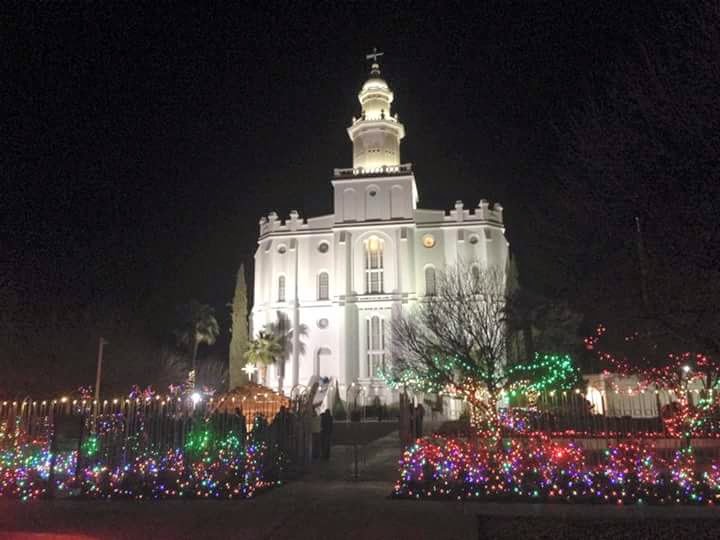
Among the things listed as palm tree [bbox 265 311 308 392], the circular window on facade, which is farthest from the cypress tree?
the circular window on facade

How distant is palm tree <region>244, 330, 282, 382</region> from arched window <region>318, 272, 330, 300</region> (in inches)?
223

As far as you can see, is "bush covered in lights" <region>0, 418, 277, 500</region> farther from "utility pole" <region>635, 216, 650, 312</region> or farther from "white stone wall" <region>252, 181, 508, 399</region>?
"white stone wall" <region>252, 181, 508, 399</region>

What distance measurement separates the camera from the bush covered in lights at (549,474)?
1069 cm

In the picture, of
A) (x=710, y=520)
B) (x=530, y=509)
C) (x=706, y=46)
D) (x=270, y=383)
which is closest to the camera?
(x=706, y=46)

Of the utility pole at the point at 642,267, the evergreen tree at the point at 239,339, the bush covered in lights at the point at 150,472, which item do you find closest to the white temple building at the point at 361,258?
the evergreen tree at the point at 239,339

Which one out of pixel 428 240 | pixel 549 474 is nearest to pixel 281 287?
pixel 428 240

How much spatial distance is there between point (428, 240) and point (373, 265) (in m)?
5.31

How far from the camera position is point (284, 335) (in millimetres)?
47688

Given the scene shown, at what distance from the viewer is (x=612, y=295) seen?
11508 millimetres

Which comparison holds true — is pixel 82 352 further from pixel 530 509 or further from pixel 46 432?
pixel 530 509

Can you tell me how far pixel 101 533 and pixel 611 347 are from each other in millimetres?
23929

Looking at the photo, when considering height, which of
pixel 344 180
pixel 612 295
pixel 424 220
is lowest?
pixel 612 295

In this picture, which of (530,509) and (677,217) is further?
(530,509)

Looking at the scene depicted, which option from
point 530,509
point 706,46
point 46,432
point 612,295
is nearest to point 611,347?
point 612,295
